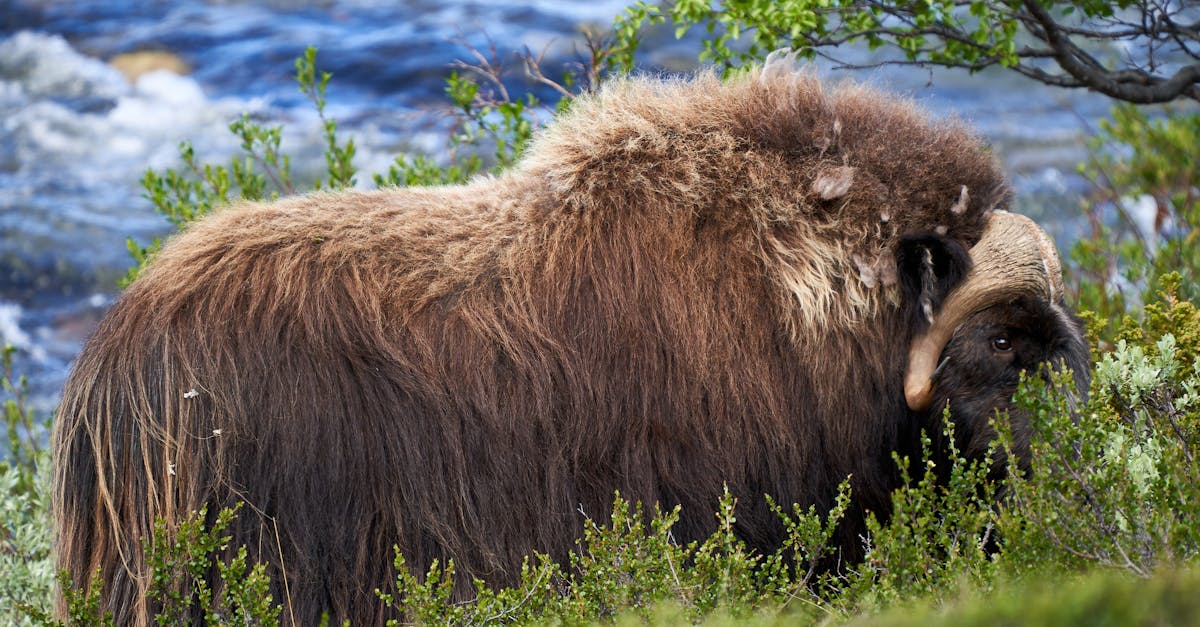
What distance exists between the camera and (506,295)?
266cm

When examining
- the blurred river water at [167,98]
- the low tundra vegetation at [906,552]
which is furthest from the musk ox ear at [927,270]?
the blurred river water at [167,98]

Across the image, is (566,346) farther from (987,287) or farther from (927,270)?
(987,287)

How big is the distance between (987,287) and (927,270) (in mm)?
140

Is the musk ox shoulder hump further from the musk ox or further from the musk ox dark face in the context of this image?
the musk ox dark face

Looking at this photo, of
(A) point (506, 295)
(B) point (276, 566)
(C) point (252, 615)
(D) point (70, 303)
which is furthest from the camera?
(D) point (70, 303)

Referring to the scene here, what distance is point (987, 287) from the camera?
273 centimetres

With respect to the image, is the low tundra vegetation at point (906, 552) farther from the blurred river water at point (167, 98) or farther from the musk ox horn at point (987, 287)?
the blurred river water at point (167, 98)

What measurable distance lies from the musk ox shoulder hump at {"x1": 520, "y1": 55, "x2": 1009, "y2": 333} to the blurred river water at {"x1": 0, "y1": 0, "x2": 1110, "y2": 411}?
4.21 metres

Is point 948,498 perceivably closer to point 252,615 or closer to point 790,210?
point 790,210

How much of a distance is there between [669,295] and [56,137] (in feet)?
20.1

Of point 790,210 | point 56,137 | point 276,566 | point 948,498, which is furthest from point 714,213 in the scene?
point 56,137

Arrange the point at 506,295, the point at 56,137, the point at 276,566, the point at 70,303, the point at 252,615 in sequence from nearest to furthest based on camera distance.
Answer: the point at 252,615
the point at 276,566
the point at 506,295
the point at 70,303
the point at 56,137

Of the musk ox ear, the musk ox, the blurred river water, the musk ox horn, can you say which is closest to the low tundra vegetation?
the musk ox

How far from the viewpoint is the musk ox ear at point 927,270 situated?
9.04 feet
